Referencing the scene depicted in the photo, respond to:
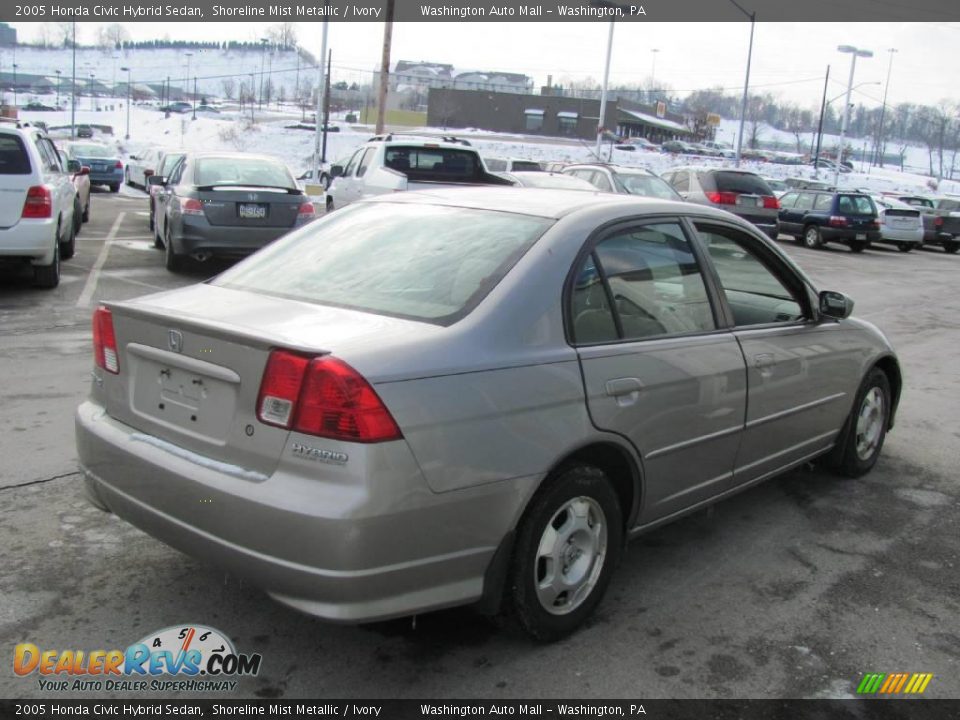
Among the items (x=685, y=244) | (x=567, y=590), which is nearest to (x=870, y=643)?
(x=567, y=590)

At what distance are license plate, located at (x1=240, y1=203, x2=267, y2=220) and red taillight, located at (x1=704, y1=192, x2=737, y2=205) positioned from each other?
37.8ft

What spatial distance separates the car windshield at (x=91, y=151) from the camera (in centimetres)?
3005

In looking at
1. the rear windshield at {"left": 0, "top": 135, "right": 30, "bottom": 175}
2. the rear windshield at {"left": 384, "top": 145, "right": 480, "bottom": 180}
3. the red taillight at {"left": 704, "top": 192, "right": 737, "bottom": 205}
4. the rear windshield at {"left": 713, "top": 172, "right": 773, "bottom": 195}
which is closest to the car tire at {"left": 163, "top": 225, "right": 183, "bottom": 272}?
the rear windshield at {"left": 0, "top": 135, "right": 30, "bottom": 175}

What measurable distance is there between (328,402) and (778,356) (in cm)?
245

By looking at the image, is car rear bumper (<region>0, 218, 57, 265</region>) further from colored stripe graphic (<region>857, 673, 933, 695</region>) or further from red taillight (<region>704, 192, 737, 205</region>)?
red taillight (<region>704, 192, 737, 205</region>)

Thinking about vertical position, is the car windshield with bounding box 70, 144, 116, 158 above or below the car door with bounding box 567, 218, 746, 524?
above

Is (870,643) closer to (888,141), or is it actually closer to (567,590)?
(567,590)

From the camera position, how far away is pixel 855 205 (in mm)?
23812

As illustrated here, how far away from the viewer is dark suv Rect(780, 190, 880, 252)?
2356cm

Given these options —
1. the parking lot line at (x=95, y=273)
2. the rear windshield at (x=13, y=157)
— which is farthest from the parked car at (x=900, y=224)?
the rear windshield at (x=13, y=157)

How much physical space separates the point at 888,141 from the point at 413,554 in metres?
188

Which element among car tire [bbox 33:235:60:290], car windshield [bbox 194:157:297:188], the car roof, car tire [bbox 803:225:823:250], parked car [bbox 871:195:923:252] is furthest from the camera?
parked car [bbox 871:195:923:252]

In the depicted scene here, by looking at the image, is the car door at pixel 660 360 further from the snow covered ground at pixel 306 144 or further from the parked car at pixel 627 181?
the snow covered ground at pixel 306 144

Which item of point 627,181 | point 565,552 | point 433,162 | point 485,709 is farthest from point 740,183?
point 485,709
